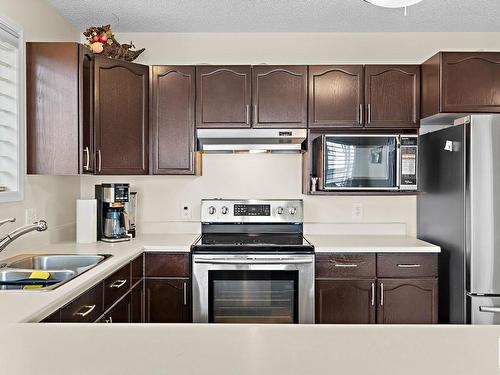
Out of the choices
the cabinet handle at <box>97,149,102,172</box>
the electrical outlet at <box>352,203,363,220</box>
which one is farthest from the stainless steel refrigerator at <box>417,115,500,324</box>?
the cabinet handle at <box>97,149,102,172</box>

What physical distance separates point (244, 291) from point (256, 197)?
873mm

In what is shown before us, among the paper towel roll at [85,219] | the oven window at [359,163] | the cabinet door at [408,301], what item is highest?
the oven window at [359,163]

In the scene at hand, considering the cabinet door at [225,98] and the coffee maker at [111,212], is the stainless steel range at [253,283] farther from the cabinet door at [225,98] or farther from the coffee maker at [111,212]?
the cabinet door at [225,98]

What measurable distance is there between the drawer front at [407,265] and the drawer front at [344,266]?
65 millimetres

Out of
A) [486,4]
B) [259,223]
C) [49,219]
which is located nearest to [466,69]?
[486,4]

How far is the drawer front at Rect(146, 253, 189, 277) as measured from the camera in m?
2.85

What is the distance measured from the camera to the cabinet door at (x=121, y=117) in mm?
2855

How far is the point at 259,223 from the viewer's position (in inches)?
134

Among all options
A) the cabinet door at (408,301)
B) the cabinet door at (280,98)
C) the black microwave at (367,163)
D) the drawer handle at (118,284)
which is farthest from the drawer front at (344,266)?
the drawer handle at (118,284)

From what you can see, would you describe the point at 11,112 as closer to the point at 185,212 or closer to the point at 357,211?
the point at 185,212

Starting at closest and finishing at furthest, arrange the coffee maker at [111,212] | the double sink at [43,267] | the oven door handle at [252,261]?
1. the double sink at [43,267]
2. the oven door handle at [252,261]
3. the coffee maker at [111,212]

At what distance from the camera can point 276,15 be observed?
3.09m

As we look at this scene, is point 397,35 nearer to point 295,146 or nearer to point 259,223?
point 295,146

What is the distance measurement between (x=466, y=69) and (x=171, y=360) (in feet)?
9.11
